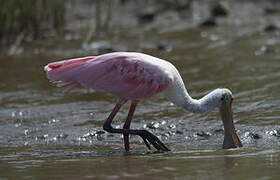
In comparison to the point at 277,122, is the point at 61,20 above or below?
above

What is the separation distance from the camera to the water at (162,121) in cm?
725

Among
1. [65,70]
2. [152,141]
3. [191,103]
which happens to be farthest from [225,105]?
[65,70]

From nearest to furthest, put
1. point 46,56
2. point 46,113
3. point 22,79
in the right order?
point 46,113
point 22,79
point 46,56

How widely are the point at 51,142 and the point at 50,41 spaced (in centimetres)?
759

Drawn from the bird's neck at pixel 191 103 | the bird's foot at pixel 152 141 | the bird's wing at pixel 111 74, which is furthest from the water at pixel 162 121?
the bird's wing at pixel 111 74

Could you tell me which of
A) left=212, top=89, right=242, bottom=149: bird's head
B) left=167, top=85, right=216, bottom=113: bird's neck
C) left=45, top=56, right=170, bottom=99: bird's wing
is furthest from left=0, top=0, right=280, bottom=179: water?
left=45, top=56, right=170, bottom=99: bird's wing

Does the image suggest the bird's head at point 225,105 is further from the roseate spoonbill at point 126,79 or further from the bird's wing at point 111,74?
the bird's wing at point 111,74

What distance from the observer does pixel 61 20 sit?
56.1ft

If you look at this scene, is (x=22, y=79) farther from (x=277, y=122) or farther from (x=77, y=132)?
(x=277, y=122)

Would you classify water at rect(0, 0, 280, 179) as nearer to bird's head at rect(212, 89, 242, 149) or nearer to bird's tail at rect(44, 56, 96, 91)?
bird's head at rect(212, 89, 242, 149)

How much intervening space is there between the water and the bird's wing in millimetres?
608

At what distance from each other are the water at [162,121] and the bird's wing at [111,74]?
61 cm

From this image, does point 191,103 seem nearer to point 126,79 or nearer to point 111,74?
point 126,79

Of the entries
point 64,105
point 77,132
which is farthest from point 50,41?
point 77,132
